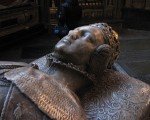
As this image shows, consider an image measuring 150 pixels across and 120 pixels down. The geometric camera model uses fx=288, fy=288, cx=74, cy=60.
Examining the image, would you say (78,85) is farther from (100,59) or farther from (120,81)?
(120,81)

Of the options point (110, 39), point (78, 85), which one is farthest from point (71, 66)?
point (110, 39)

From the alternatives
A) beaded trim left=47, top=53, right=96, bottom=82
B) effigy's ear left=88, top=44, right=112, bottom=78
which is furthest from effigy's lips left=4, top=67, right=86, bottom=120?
effigy's ear left=88, top=44, right=112, bottom=78

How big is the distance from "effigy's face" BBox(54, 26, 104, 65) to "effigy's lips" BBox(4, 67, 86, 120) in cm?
30

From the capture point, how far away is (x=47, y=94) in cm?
130

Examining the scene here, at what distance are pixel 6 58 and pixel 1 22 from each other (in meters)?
0.87

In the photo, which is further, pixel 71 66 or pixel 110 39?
pixel 110 39

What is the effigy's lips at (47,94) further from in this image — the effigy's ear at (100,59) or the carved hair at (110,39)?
the carved hair at (110,39)

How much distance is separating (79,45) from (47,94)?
0.48 metres

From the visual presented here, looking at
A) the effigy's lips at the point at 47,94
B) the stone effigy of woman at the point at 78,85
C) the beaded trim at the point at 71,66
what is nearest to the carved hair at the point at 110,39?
the stone effigy of woman at the point at 78,85

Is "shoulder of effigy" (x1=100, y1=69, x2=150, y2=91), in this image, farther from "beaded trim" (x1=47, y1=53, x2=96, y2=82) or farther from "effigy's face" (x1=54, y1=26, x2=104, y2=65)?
"effigy's face" (x1=54, y1=26, x2=104, y2=65)

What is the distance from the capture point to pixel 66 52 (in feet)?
5.46

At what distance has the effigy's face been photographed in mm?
1671

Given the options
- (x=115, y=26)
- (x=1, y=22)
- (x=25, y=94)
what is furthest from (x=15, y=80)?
(x=115, y=26)

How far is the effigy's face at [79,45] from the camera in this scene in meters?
1.67
